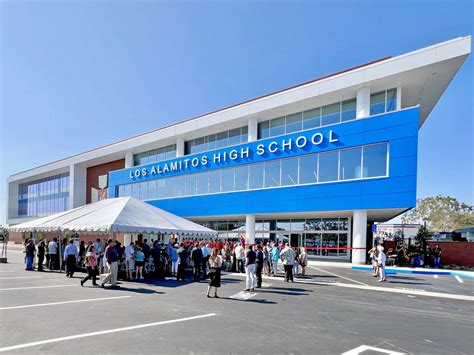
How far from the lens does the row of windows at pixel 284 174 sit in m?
22.2

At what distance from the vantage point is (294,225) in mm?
A: 28312

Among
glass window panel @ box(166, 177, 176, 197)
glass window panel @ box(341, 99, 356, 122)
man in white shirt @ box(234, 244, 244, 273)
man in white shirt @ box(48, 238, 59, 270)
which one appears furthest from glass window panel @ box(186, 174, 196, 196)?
man in white shirt @ box(48, 238, 59, 270)

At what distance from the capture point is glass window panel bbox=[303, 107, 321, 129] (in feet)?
85.9

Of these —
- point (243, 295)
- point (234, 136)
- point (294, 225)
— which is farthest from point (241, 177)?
point (243, 295)

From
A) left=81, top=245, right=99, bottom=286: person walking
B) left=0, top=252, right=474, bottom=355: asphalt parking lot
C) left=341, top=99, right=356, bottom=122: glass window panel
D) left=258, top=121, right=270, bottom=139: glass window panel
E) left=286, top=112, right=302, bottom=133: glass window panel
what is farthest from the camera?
left=258, top=121, right=270, bottom=139: glass window panel

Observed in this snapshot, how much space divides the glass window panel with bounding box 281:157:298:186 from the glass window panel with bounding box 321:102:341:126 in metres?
3.79

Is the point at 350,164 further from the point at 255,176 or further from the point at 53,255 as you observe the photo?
the point at 53,255

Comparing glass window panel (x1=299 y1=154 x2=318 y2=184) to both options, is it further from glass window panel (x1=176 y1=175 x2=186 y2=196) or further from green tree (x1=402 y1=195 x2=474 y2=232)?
green tree (x1=402 y1=195 x2=474 y2=232)

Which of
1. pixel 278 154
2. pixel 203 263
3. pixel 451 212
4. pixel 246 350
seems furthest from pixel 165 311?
pixel 451 212

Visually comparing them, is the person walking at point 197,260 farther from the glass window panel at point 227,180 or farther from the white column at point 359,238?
the glass window panel at point 227,180

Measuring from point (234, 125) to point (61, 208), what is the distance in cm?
3628

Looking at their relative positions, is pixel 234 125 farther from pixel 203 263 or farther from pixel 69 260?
pixel 69 260

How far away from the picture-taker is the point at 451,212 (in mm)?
56469

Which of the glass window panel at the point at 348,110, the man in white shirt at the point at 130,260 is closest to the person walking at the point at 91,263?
the man in white shirt at the point at 130,260
